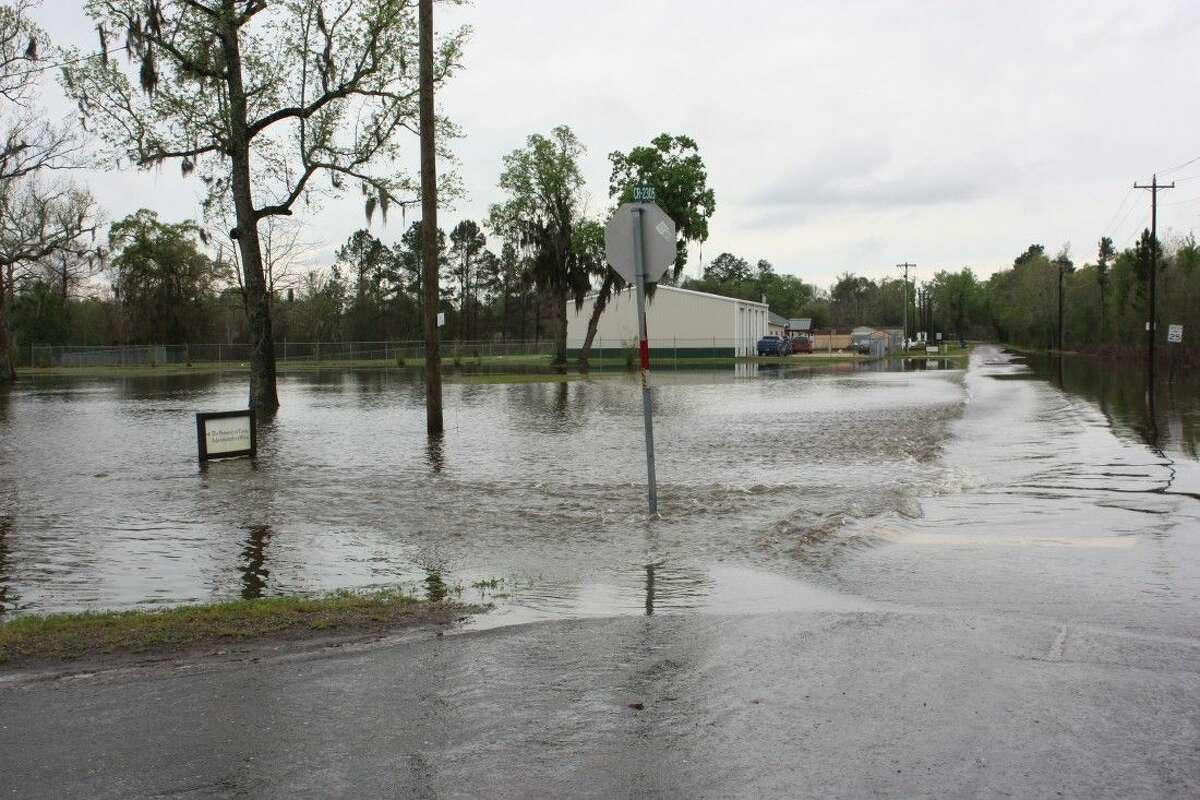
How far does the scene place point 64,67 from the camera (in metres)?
25.3

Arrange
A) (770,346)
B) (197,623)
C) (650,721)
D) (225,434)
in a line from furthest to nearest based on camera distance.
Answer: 1. (770,346)
2. (225,434)
3. (197,623)
4. (650,721)

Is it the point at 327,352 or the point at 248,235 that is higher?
the point at 248,235

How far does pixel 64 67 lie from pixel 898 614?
25819mm

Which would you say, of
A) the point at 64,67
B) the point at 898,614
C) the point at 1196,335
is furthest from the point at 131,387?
the point at 1196,335

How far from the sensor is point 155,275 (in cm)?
8331

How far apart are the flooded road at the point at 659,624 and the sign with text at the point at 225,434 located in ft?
1.42

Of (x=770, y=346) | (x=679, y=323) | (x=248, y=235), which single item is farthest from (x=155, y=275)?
(x=248, y=235)

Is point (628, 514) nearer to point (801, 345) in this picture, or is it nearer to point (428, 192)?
point (428, 192)

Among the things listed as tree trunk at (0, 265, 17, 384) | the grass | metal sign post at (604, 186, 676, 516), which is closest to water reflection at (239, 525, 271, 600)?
the grass

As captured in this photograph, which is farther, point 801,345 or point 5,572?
point 801,345

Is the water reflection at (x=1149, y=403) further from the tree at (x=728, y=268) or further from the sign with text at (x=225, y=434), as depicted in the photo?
the tree at (x=728, y=268)

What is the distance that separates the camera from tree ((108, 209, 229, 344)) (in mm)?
82500

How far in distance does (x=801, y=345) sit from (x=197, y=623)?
87.7 meters

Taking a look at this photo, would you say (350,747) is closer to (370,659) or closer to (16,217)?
(370,659)
